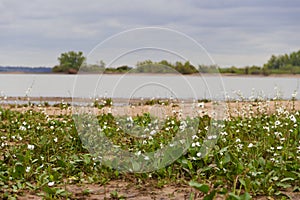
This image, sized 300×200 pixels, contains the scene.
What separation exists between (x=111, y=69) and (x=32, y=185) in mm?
1962

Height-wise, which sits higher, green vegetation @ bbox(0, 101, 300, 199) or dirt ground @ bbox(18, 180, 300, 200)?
green vegetation @ bbox(0, 101, 300, 199)

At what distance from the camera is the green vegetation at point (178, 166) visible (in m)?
5.36

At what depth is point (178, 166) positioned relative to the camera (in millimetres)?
6086

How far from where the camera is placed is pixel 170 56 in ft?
21.5

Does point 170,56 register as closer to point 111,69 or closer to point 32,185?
point 111,69

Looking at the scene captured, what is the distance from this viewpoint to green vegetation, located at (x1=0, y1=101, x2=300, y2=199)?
536 cm

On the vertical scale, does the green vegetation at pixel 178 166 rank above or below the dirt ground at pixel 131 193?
above

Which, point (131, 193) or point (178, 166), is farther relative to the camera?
point (178, 166)

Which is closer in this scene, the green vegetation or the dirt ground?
the dirt ground

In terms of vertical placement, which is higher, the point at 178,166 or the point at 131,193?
the point at 178,166

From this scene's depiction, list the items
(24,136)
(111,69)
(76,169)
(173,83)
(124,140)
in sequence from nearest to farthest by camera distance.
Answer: (76,169) < (111,69) < (173,83) < (124,140) < (24,136)

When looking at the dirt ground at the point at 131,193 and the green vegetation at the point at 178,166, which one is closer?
the dirt ground at the point at 131,193

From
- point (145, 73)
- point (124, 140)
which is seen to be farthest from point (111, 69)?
point (124, 140)

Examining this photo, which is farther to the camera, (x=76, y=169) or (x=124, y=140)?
(x=124, y=140)
